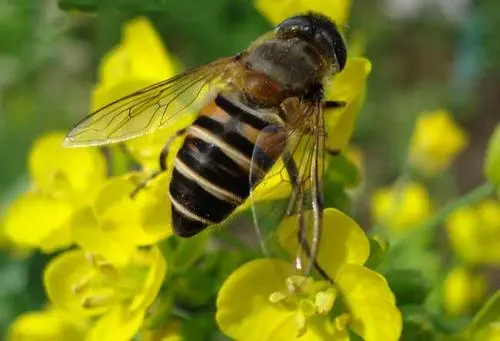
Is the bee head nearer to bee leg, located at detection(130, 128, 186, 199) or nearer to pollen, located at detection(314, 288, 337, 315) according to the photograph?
bee leg, located at detection(130, 128, 186, 199)

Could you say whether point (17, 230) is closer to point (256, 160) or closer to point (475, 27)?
point (256, 160)

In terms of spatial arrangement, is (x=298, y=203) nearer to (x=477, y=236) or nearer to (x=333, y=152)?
(x=333, y=152)

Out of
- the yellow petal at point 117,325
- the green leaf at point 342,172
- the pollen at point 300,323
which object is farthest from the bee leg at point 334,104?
the yellow petal at point 117,325

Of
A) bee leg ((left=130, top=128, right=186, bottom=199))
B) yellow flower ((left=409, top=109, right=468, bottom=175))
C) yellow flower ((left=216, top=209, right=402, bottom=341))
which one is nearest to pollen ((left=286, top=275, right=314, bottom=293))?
yellow flower ((left=216, top=209, right=402, bottom=341))

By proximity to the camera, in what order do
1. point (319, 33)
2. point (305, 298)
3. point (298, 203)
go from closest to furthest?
point (298, 203) < point (305, 298) < point (319, 33)

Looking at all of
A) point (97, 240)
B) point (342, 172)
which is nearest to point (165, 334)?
point (97, 240)

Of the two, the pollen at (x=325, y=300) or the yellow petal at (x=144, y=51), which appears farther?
the yellow petal at (x=144, y=51)

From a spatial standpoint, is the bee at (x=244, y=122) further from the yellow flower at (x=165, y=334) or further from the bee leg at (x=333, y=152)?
the yellow flower at (x=165, y=334)
